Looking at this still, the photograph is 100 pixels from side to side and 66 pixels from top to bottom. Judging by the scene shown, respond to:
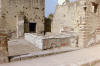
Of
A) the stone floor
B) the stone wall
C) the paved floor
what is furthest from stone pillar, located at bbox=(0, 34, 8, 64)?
the stone floor

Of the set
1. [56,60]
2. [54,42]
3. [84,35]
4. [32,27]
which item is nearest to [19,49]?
[54,42]

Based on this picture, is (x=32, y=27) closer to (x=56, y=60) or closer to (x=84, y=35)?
(x=84, y=35)

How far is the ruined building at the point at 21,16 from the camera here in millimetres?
13163

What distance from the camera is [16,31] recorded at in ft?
45.5

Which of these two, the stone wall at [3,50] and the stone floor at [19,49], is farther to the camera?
the stone floor at [19,49]

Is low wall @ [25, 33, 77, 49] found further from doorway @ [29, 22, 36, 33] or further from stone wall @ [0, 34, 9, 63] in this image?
doorway @ [29, 22, 36, 33]

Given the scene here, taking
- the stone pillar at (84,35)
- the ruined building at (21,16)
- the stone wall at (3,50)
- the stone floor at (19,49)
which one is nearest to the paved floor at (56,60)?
the stone wall at (3,50)

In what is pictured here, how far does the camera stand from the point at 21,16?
1366cm

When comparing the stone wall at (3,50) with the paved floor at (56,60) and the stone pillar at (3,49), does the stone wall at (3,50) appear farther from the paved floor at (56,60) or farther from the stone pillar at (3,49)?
the paved floor at (56,60)

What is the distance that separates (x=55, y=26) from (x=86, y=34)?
41.0 ft

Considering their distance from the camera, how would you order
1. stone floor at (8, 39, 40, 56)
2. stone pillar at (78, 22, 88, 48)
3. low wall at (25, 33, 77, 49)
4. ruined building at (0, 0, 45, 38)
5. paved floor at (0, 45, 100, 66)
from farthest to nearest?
ruined building at (0, 0, 45, 38)
low wall at (25, 33, 77, 49)
stone pillar at (78, 22, 88, 48)
stone floor at (8, 39, 40, 56)
paved floor at (0, 45, 100, 66)

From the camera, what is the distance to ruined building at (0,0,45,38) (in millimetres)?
13163

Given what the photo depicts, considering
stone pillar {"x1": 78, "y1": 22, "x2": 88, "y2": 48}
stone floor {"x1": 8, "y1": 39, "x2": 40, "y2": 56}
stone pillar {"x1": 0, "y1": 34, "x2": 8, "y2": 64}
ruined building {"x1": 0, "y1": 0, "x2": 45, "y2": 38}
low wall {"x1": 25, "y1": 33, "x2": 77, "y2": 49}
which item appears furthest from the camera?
ruined building {"x1": 0, "y1": 0, "x2": 45, "y2": 38}

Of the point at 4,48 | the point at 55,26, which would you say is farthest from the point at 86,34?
the point at 55,26
